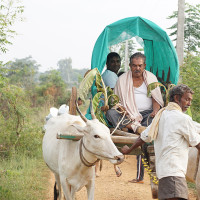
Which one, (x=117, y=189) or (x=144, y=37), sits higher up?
(x=144, y=37)

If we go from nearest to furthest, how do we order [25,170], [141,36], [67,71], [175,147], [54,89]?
[175,147], [141,36], [25,170], [54,89], [67,71]

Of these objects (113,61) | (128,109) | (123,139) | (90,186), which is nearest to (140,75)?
(128,109)

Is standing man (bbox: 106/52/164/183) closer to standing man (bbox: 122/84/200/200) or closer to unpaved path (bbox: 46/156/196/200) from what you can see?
unpaved path (bbox: 46/156/196/200)

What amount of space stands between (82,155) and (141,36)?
2698mm

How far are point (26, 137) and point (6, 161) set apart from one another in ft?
3.33

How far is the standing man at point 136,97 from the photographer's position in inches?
193

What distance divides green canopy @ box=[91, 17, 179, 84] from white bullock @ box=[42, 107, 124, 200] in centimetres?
139

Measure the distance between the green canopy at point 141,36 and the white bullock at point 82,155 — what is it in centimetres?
139

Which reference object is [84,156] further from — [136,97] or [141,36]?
[141,36]

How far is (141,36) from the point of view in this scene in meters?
5.75

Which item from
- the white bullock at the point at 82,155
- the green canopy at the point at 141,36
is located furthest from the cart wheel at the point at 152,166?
the green canopy at the point at 141,36

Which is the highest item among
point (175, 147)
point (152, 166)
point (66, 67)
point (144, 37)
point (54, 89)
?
point (66, 67)

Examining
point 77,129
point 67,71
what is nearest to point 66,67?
point 67,71

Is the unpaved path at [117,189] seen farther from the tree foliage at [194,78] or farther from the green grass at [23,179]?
the tree foliage at [194,78]
